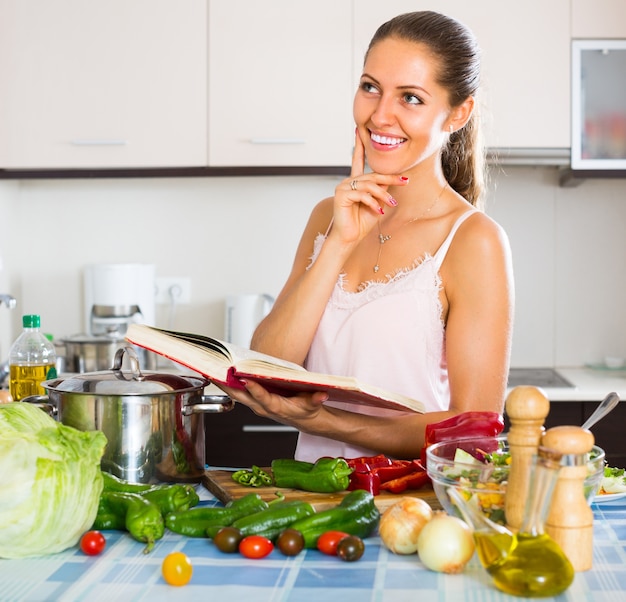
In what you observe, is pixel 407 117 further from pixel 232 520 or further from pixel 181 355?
pixel 232 520

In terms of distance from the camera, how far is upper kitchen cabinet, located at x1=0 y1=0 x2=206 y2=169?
3.05 m

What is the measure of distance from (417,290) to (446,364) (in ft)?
0.52

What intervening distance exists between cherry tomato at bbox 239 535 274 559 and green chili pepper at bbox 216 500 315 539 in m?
0.03

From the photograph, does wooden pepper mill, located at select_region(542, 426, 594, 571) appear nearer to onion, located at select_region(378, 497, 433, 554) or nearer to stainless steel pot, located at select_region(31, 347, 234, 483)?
onion, located at select_region(378, 497, 433, 554)

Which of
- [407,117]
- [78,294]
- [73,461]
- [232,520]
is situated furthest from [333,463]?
[78,294]

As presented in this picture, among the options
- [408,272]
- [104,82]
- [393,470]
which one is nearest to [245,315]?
[104,82]

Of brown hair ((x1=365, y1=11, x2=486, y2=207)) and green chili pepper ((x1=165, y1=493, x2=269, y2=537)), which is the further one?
brown hair ((x1=365, y1=11, x2=486, y2=207))

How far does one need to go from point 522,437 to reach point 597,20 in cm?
238

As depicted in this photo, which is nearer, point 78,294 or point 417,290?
point 417,290

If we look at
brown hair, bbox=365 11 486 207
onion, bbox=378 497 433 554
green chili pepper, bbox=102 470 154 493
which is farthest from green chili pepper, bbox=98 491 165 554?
brown hair, bbox=365 11 486 207

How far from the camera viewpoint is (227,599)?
3.06ft

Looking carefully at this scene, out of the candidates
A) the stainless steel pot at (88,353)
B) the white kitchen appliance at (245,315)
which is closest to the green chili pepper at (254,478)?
the stainless steel pot at (88,353)

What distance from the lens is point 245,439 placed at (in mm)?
2887

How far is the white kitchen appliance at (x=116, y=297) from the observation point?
3145mm
